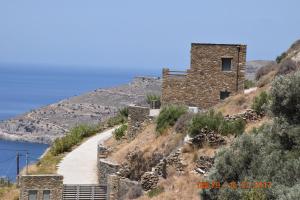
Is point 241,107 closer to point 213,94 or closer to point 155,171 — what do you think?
point 155,171

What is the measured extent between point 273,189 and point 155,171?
12242 mm

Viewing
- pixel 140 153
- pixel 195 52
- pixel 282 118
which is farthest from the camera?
pixel 195 52

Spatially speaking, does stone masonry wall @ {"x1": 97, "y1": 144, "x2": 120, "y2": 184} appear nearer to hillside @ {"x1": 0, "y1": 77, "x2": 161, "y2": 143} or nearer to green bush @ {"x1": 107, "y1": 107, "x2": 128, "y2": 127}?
green bush @ {"x1": 107, "y1": 107, "x2": 128, "y2": 127}

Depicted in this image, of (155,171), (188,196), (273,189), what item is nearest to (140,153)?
(155,171)

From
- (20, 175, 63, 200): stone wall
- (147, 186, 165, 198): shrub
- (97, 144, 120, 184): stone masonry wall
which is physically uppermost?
(147, 186, 165, 198): shrub

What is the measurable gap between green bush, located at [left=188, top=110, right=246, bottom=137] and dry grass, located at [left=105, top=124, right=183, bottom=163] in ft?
6.28

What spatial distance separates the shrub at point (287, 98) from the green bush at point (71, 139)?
24.8 meters

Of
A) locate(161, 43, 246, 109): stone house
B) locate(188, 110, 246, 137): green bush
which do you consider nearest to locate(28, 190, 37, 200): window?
locate(188, 110, 246, 137): green bush

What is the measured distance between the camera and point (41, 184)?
30688mm

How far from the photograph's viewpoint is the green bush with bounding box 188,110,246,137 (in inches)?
975

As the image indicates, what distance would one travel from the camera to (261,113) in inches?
995

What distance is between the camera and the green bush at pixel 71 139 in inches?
1592

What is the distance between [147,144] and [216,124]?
604cm
